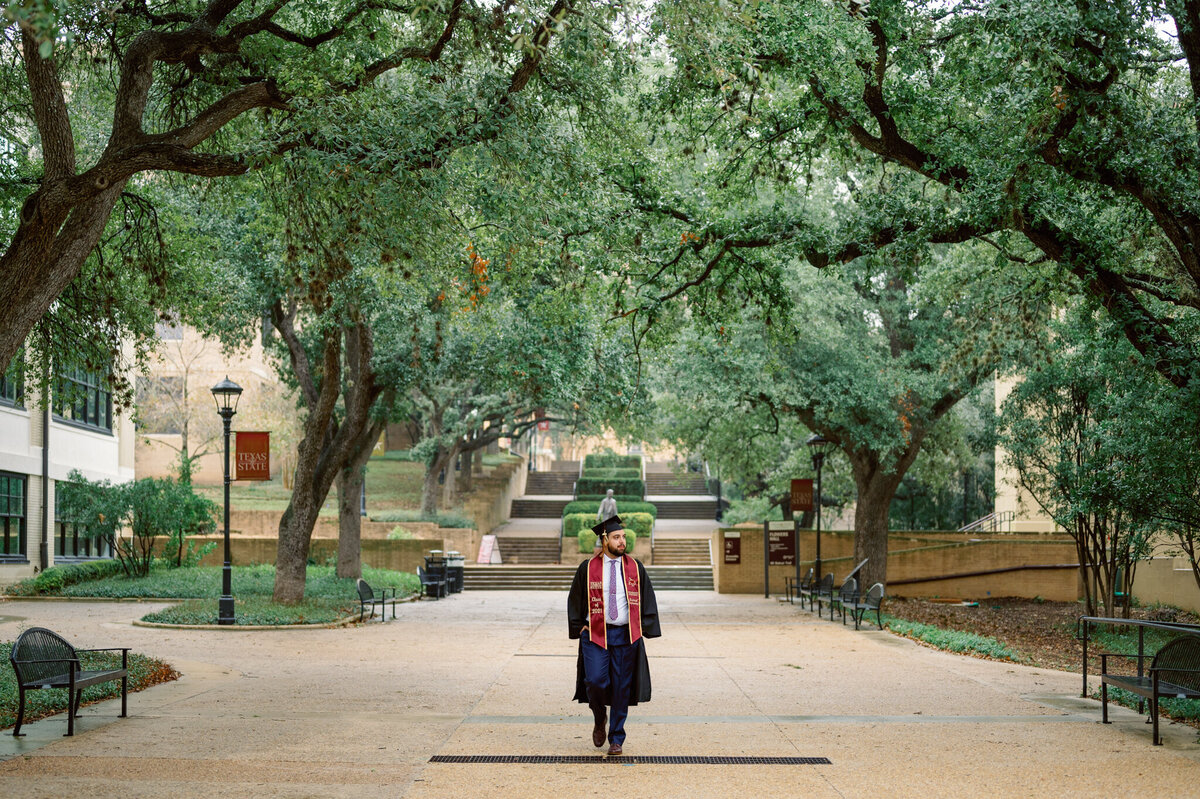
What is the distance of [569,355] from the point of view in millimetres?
22406

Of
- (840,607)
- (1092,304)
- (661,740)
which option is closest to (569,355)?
(840,607)

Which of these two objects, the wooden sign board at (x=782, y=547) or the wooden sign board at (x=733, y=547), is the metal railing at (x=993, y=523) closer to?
the wooden sign board at (x=733, y=547)

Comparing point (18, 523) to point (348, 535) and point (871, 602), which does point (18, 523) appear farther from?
point (871, 602)

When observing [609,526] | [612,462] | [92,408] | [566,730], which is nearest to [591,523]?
[92,408]

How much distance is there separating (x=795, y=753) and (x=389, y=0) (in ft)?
28.2

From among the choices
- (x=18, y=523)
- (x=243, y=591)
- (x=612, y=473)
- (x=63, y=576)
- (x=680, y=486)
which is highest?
(x=612, y=473)

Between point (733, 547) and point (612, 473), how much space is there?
28778 millimetres

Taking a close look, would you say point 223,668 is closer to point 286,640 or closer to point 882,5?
point 286,640

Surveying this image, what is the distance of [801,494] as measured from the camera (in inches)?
1082

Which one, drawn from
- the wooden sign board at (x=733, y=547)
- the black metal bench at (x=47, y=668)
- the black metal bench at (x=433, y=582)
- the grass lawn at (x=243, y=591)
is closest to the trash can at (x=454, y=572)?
the grass lawn at (x=243, y=591)

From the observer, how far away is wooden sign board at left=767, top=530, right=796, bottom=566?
29.4 m

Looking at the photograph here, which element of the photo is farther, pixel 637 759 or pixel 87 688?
pixel 87 688

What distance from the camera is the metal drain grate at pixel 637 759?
8281mm

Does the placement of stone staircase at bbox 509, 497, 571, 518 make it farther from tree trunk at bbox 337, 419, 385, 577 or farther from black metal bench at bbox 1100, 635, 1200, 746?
black metal bench at bbox 1100, 635, 1200, 746
